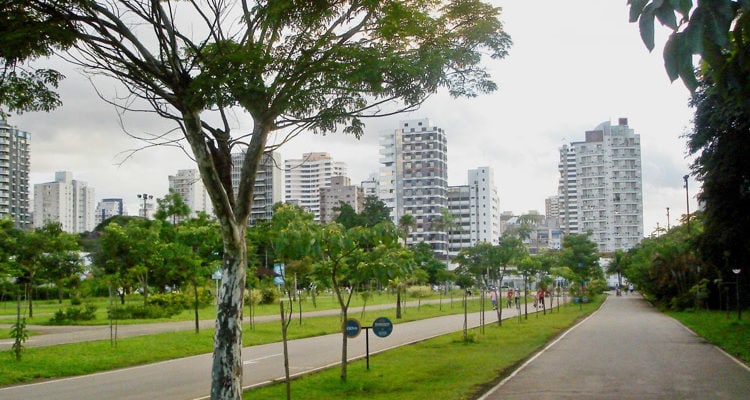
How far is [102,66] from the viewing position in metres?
9.08

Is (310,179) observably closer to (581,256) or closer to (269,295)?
(581,256)

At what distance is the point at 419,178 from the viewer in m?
130

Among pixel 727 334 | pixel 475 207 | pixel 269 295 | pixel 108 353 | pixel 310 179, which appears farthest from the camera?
pixel 310 179

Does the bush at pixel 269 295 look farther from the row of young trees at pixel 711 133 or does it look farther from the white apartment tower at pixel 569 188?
the white apartment tower at pixel 569 188

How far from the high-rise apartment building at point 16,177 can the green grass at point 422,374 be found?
87817mm

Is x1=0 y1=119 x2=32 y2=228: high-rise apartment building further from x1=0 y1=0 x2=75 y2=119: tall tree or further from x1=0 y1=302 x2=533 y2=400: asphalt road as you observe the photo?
x1=0 y1=0 x2=75 y2=119: tall tree


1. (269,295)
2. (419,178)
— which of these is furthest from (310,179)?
(269,295)

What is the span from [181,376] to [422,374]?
5.27 m

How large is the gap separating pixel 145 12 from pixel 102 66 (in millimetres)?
915

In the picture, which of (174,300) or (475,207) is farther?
(475,207)

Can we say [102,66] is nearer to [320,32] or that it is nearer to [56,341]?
[320,32]

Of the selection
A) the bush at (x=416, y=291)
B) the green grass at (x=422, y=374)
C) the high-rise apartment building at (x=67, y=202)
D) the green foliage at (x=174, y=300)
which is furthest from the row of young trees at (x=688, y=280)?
the high-rise apartment building at (x=67, y=202)

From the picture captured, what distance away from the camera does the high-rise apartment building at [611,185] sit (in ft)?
437

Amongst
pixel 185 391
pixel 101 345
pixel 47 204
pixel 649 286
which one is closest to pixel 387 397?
pixel 185 391
